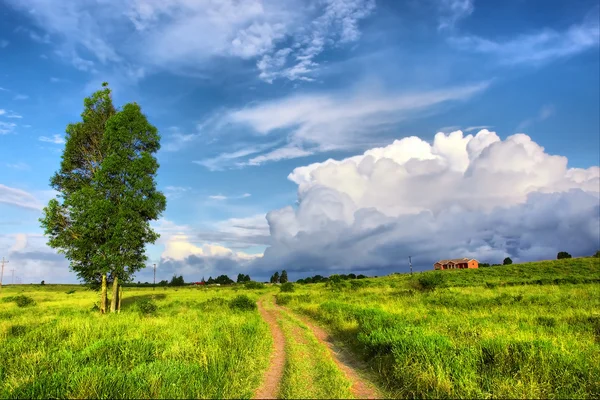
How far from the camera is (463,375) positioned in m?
7.77

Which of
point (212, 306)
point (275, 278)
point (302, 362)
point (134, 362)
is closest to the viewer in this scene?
point (134, 362)

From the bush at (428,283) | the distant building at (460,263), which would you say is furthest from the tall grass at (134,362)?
the distant building at (460,263)

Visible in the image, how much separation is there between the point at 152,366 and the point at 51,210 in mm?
19554

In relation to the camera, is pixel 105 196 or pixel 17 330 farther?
pixel 105 196

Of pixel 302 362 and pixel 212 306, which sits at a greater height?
pixel 302 362

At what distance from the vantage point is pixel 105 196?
23.0 m

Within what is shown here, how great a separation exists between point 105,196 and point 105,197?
12 cm

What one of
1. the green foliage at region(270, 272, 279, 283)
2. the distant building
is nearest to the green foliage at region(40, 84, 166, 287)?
the distant building

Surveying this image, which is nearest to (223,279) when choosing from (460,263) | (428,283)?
(460,263)

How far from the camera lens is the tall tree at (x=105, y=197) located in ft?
73.5

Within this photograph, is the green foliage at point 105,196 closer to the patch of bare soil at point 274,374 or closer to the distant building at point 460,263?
the patch of bare soil at point 274,374

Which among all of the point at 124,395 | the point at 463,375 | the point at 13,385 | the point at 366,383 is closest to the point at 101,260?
the point at 13,385

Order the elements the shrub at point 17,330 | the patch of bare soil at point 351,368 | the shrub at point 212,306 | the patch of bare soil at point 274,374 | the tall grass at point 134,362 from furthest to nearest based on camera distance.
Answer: the shrub at point 212,306
the shrub at point 17,330
the patch of bare soil at point 351,368
the patch of bare soil at point 274,374
the tall grass at point 134,362

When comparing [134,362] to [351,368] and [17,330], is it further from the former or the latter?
[17,330]
